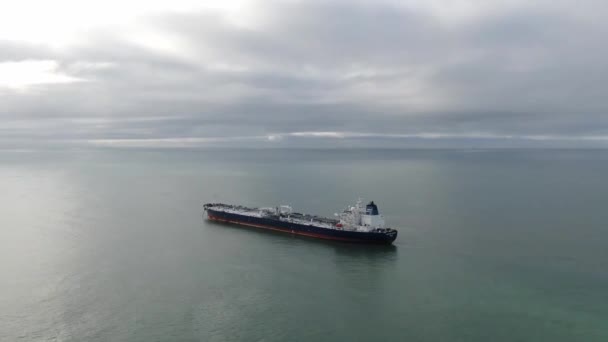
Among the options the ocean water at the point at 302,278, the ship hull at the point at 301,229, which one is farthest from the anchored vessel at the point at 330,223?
the ocean water at the point at 302,278

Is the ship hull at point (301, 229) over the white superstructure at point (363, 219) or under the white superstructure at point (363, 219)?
under

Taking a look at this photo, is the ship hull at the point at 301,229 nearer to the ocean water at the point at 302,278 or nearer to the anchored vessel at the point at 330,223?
the anchored vessel at the point at 330,223

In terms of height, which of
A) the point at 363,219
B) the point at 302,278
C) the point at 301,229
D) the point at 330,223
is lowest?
the point at 302,278

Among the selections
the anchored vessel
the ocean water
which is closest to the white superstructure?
the anchored vessel

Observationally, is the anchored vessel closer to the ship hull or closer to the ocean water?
the ship hull

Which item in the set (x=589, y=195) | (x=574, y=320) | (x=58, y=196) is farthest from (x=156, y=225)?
(x=589, y=195)

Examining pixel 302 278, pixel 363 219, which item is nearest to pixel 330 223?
pixel 363 219

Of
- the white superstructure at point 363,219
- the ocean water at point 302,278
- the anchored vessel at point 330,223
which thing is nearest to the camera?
the ocean water at point 302,278

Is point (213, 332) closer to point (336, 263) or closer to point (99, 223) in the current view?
point (336, 263)

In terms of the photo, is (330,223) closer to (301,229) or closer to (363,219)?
(301,229)
